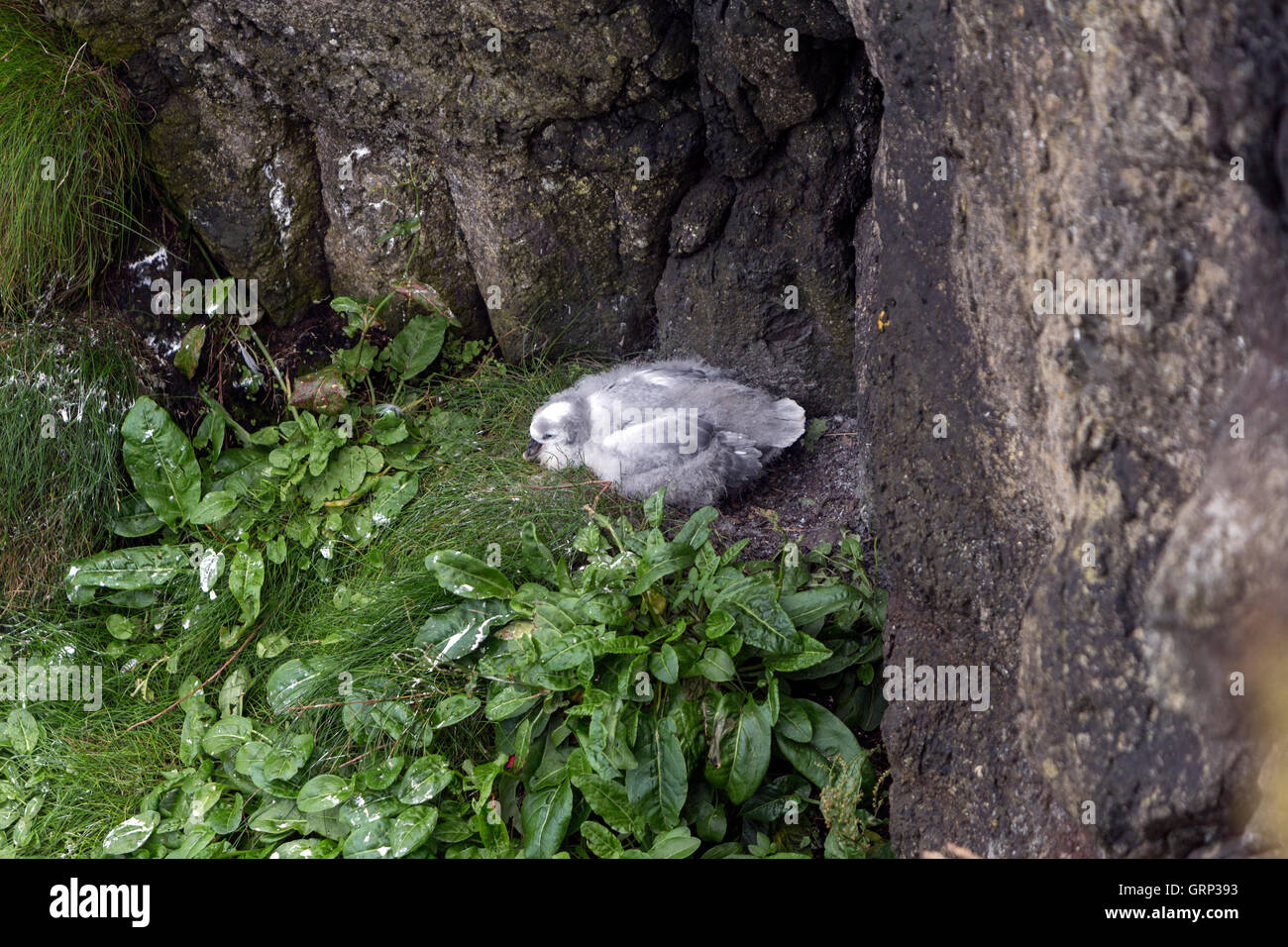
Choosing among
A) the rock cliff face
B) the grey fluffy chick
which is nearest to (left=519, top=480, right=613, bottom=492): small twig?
the grey fluffy chick

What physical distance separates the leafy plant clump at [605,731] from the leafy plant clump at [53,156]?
2036 millimetres

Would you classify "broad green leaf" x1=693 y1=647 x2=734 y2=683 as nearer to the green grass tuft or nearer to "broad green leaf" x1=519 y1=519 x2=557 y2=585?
"broad green leaf" x1=519 y1=519 x2=557 y2=585

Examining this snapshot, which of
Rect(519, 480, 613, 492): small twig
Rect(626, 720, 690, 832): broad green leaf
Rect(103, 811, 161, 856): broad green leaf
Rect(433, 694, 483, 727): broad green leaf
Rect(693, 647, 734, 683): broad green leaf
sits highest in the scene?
Rect(519, 480, 613, 492): small twig

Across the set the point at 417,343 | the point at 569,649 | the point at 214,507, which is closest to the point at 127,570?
the point at 214,507

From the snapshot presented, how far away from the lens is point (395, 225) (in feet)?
14.1

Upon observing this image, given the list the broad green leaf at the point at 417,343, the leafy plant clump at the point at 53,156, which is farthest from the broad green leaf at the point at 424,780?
the leafy plant clump at the point at 53,156

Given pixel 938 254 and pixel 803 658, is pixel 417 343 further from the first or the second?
pixel 938 254

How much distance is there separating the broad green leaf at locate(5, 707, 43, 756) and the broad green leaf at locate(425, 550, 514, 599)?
1.68 m

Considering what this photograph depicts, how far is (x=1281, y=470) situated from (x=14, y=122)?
4255 mm

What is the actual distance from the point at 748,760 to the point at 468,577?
1.07m

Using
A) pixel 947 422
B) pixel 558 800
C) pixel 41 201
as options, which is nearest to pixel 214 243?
pixel 41 201

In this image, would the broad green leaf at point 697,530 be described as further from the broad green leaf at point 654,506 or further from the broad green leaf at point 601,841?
the broad green leaf at point 601,841

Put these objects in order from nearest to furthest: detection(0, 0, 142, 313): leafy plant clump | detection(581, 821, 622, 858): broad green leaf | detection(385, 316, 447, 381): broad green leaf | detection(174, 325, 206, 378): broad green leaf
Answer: detection(581, 821, 622, 858): broad green leaf
detection(0, 0, 142, 313): leafy plant clump
detection(174, 325, 206, 378): broad green leaf
detection(385, 316, 447, 381): broad green leaf

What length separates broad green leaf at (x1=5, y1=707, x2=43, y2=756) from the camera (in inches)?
142
